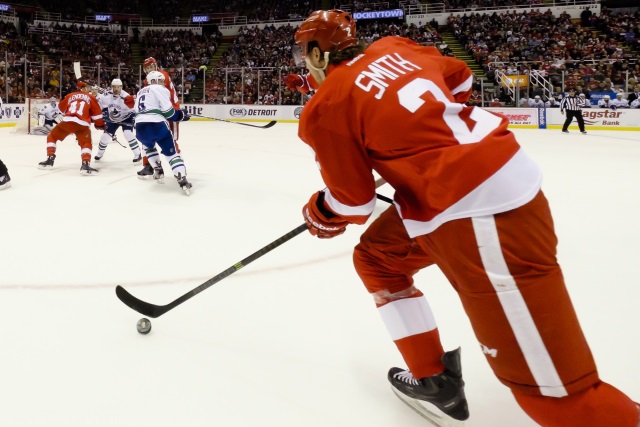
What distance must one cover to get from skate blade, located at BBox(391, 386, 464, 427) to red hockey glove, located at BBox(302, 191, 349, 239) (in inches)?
21.7

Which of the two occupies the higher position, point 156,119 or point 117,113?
point 117,113

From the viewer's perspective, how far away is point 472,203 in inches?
41.0

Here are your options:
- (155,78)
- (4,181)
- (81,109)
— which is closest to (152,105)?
(155,78)

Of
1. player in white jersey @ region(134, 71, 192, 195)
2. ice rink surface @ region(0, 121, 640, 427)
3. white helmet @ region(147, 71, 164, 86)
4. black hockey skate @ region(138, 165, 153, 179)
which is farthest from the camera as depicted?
black hockey skate @ region(138, 165, 153, 179)

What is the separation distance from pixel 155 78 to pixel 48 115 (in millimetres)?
7114

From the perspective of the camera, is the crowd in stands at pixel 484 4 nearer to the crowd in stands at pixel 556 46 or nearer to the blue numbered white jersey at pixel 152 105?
the crowd in stands at pixel 556 46

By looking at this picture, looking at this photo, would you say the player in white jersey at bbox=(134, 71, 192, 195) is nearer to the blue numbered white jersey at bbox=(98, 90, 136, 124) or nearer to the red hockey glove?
the blue numbered white jersey at bbox=(98, 90, 136, 124)

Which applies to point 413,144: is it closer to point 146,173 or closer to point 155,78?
point 155,78

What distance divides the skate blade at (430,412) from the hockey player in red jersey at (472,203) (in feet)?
1.36

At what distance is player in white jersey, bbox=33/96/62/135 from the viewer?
36.1 feet

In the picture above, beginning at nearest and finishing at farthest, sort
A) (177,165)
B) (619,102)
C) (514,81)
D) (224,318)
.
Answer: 1. (224,318)
2. (177,165)
3. (619,102)
4. (514,81)

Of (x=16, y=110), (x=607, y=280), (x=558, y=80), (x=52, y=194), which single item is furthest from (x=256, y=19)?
(x=607, y=280)

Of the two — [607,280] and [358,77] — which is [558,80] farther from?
Answer: [358,77]

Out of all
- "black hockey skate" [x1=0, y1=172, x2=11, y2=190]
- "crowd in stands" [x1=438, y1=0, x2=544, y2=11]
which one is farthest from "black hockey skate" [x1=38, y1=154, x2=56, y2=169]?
"crowd in stands" [x1=438, y1=0, x2=544, y2=11]
